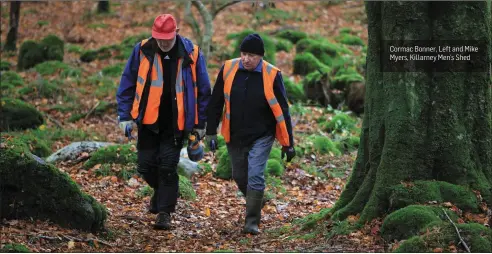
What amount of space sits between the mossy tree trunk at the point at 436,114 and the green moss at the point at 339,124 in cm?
817

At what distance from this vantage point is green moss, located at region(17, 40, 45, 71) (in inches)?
893

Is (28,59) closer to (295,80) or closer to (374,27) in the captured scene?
(295,80)

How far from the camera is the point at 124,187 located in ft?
35.2

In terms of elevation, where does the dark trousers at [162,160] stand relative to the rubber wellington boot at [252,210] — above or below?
above

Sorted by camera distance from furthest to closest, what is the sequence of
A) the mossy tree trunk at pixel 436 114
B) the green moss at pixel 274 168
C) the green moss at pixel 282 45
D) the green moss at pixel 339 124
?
the green moss at pixel 282 45, the green moss at pixel 339 124, the green moss at pixel 274 168, the mossy tree trunk at pixel 436 114

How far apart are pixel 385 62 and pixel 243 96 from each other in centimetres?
177

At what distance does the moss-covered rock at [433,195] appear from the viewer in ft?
22.0

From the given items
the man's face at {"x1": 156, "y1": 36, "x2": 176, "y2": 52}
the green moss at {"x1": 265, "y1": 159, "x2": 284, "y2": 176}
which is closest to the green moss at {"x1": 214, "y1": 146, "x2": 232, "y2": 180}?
the green moss at {"x1": 265, "y1": 159, "x2": 284, "y2": 176}

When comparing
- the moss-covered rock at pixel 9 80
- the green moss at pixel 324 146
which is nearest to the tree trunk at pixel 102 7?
the moss-covered rock at pixel 9 80

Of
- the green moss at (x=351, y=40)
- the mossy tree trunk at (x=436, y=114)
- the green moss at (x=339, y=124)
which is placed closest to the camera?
the mossy tree trunk at (x=436, y=114)

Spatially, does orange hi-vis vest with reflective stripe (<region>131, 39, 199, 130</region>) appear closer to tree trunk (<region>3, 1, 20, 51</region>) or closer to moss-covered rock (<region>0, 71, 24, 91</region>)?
moss-covered rock (<region>0, 71, 24, 91</region>)

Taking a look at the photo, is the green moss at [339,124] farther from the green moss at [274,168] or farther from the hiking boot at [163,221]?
the hiking boot at [163,221]

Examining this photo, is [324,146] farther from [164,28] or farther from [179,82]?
[164,28]

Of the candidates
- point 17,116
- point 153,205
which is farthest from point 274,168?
point 17,116
